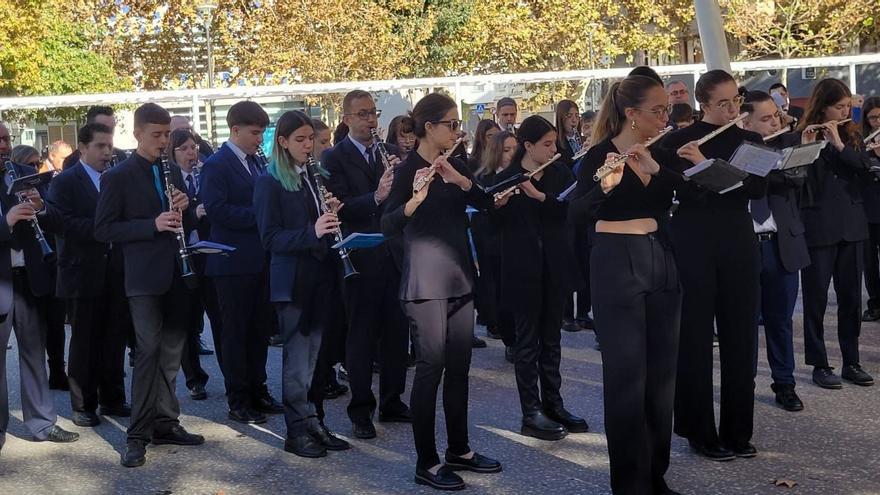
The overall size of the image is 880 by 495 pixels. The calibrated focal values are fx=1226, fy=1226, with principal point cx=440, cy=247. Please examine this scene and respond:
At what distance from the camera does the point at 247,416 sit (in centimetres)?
854

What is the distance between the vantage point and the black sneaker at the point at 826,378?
27.9 feet

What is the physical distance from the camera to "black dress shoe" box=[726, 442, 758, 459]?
6.93 metres

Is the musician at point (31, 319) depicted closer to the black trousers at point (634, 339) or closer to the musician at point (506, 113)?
the black trousers at point (634, 339)

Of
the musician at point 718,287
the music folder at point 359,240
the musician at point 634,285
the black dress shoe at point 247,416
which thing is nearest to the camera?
the musician at point 634,285

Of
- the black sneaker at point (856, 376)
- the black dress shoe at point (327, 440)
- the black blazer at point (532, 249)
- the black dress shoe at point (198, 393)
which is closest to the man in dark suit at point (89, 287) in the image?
the black dress shoe at point (198, 393)

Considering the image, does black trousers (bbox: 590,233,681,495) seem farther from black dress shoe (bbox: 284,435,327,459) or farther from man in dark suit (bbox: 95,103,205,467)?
man in dark suit (bbox: 95,103,205,467)

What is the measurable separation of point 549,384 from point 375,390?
208cm

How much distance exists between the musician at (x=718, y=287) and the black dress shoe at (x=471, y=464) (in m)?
1.13

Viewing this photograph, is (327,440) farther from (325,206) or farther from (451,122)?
(451,122)

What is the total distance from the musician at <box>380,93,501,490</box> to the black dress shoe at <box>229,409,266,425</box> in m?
2.10

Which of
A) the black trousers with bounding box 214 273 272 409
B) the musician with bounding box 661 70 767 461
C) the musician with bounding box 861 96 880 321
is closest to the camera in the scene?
the musician with bounding box 661 70 767 461

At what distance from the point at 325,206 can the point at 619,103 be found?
2190mm

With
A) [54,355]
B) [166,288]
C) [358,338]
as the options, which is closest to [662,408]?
[358,338]

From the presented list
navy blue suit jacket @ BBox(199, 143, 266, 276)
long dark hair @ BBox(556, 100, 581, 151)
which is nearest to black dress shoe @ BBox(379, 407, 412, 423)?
navy blue suit jacket @ BBox(199, 143, 266, 276)
